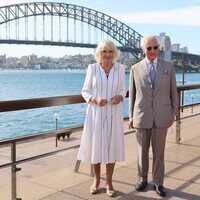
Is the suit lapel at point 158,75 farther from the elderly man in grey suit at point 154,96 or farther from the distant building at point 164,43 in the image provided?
the distant building at point 164,43

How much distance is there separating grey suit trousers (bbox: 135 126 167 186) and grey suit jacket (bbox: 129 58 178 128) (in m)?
0.08

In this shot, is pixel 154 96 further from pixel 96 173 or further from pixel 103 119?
pixel 96 173

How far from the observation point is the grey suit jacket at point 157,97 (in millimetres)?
3193

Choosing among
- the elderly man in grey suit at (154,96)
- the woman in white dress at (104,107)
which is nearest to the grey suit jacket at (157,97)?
the elderly man in grey suit at (154,96)

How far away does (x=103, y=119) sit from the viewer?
3.13 meters

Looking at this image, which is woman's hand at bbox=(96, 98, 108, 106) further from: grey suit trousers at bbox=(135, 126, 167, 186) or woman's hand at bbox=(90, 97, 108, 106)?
grey suit trousers at bbox=(135, 126, 167, 186)

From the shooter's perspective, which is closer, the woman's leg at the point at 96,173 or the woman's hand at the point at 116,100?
the woman's hand at the point at 116,100

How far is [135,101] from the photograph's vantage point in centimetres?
334

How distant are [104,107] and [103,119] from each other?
0.30 feet

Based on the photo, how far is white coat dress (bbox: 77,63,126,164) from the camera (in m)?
3.12

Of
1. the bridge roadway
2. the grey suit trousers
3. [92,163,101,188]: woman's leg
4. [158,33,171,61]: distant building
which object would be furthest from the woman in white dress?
[158,33,171,61]: distant building

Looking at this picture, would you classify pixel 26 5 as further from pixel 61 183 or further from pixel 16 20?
pixel 61 183

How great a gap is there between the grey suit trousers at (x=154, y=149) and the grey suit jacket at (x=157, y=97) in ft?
0.28

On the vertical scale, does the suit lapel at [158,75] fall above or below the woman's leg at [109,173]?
above
